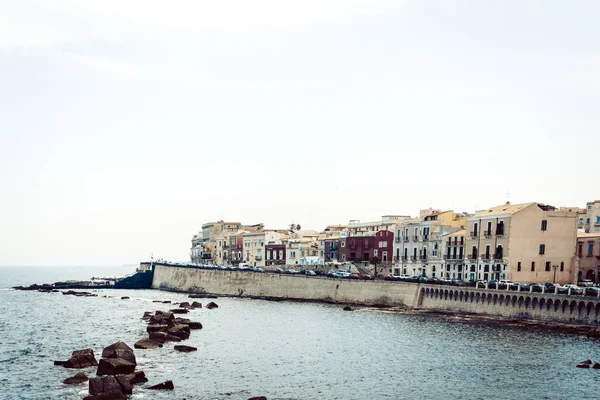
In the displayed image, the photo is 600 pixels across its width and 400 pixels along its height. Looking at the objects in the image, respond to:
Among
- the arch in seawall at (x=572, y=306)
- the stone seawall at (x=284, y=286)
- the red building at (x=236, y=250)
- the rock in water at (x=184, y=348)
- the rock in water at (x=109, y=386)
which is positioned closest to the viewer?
the rock in water at (x=109, y=386)

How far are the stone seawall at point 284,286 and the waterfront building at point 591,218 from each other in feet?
118

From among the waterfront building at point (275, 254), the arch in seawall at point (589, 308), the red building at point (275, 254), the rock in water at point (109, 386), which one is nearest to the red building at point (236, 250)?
the red building at point (275, 254)

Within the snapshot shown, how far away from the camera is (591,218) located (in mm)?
112188

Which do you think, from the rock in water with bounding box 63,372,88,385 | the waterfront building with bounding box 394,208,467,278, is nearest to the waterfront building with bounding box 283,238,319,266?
the waterfront building with bounding box 394,208,467,278

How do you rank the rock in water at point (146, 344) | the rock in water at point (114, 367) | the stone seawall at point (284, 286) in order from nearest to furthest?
the rock in water at point (114, 367) → the rock in water at point (146, 344) → the stone seawall at point (284, 286)

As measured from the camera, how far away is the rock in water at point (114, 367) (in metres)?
46.4

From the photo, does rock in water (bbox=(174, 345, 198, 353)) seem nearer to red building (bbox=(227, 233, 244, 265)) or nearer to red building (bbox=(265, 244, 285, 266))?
red building (bbox=(265, 244, 285, 266))

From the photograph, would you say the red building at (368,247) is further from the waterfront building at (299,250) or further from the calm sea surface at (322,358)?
the calm sea surface at (322,358)

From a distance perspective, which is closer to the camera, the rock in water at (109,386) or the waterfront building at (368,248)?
the rock in water at (109,386)

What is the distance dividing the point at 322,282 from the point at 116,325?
1741 inches

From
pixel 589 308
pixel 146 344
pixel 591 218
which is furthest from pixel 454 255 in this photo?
pixel 146 344

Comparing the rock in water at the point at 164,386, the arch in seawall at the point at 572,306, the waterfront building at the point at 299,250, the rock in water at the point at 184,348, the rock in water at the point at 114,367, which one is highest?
the waterfront building at the point at 299,250

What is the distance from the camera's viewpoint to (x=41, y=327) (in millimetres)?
77625

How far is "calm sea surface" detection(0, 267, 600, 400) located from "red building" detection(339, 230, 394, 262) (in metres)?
38.2
